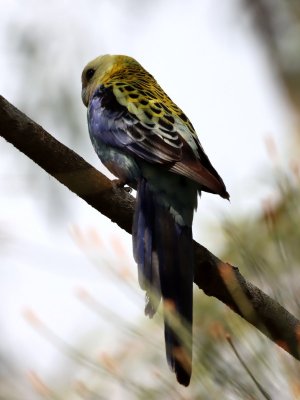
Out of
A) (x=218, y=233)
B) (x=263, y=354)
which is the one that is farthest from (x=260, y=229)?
(x=263, y=354)

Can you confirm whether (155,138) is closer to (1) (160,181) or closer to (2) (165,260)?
(1) (160,181)

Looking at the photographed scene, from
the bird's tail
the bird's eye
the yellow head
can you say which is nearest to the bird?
the bird's tail

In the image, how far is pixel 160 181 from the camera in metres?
3.34

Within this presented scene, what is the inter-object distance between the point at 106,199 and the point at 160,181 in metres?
0.37

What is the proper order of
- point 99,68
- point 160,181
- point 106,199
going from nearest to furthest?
point 106,199 < point 160,181 < point 99,68

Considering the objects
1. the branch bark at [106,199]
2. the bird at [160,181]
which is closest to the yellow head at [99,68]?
the bird at [160,181]

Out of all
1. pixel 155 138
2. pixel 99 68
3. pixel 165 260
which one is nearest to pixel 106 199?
pixel 165 260

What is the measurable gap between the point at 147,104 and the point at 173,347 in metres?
1.51

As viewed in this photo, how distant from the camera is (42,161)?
2.91 m

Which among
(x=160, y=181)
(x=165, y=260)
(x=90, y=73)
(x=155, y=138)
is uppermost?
(x=90, y=73)

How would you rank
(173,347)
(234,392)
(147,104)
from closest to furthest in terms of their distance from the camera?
(234,392) < (173,347) < (147,104)

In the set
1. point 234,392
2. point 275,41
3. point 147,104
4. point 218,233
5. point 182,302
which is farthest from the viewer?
point 275,41

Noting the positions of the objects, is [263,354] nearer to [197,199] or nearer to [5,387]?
[5,387]

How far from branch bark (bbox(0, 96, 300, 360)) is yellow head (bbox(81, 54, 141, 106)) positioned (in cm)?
180
